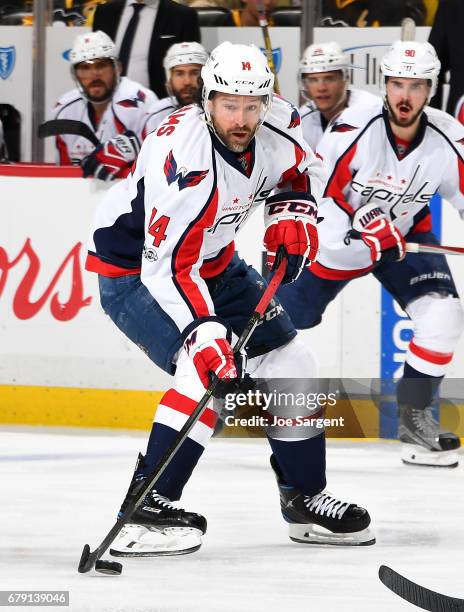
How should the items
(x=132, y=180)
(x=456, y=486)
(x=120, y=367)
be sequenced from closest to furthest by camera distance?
(x=132, y=180)
(x=456, y=486)
(x=120, y=367)

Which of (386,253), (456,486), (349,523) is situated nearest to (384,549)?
(349,523)

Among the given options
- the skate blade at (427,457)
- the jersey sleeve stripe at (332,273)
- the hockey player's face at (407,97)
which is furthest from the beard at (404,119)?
the skate blade at (427,457)

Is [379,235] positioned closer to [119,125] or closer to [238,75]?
[238,75]

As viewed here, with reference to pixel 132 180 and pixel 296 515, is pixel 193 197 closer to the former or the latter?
pixel 132 180

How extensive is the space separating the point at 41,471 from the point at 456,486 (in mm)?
1262

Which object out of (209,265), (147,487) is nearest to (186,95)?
(209,265)

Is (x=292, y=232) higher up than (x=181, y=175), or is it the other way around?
(x=181, y=175)

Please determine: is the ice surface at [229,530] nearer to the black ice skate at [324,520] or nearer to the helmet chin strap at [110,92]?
the black ice skate at [324,520]

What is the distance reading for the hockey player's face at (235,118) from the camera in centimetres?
331

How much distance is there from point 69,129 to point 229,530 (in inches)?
98.4

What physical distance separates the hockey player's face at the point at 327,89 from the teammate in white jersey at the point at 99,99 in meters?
0.64

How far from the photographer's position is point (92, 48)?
19.1 feet

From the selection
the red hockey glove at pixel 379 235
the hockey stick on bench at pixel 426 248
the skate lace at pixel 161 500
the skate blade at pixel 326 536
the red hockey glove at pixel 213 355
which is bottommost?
the skate blade at pixel 326 536

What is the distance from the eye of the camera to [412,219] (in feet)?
16.0
